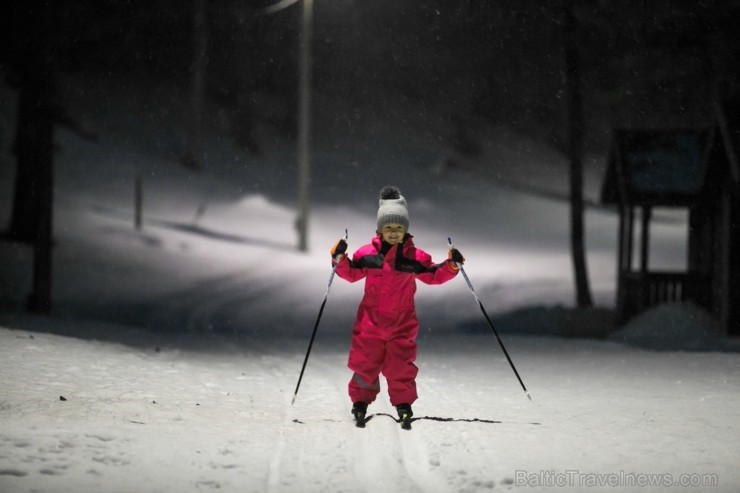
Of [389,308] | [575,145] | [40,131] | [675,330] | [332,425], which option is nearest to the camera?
[332,425]

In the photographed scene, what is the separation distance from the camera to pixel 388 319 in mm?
7184

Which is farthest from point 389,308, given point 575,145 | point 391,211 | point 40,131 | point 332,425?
point 575,145

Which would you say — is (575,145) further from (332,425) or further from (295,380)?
(332,425)

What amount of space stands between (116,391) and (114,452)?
2.55 meters

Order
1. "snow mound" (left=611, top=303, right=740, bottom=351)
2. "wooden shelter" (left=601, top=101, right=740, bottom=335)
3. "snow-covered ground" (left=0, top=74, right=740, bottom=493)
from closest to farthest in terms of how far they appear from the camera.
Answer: "snow-covered ground" (left=0, top=74, right=740, bottom=493)
"snow mound" (left=611, top=303, right=740, bottom=351)
"wooden shelter" (left=601, top=101, right=740, bottom=335)

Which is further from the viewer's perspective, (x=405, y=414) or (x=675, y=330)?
(x=675, y=330)

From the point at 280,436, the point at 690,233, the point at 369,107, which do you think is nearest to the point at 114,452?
the point at 280,436

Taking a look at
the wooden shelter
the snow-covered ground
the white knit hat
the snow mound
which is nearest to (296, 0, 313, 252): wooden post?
the snow-covered ground

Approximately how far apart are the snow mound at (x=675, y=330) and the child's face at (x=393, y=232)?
6.86 m

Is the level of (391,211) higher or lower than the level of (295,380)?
higher

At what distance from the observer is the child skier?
23.5ft

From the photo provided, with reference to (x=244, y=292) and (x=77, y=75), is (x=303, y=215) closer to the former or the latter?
(x=244, y=292)

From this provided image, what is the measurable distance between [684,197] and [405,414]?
1196 cm

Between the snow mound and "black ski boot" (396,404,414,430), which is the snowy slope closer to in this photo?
"black ski boot" (396,404,414,430)
